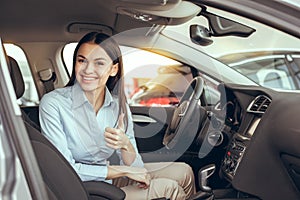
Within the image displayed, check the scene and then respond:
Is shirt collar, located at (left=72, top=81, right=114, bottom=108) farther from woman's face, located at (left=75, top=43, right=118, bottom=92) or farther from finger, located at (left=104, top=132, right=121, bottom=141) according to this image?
finger, located at (left=104, top=132, right=121, bottom=141)

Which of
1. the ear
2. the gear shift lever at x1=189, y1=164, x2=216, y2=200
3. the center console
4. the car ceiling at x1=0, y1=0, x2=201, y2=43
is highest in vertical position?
the car ceiling at x1=0, y1=0, x2=201, y2=43

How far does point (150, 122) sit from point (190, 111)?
722mm

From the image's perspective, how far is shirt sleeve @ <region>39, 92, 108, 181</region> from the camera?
1.84m

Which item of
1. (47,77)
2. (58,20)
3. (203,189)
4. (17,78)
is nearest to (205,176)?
(203,189)

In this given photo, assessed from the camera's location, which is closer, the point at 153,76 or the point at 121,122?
the point at 121,122

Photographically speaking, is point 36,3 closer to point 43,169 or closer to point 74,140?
point 74,140

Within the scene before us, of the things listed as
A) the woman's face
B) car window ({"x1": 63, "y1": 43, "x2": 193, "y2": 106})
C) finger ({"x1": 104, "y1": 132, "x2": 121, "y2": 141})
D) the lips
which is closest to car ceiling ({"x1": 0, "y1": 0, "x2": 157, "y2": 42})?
car window ({"x1": 63, "y1": 43, "x2": 193, "y2": 106})

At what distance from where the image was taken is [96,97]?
2.05 metres

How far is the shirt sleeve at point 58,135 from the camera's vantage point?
1840mm

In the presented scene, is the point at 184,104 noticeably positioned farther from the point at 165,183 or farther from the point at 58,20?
the point at 58,20

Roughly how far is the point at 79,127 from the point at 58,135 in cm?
13

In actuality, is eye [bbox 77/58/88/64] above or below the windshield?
above

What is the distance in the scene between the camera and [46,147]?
156 centimetres

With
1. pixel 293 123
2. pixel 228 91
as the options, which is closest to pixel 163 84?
pixel 228 91
